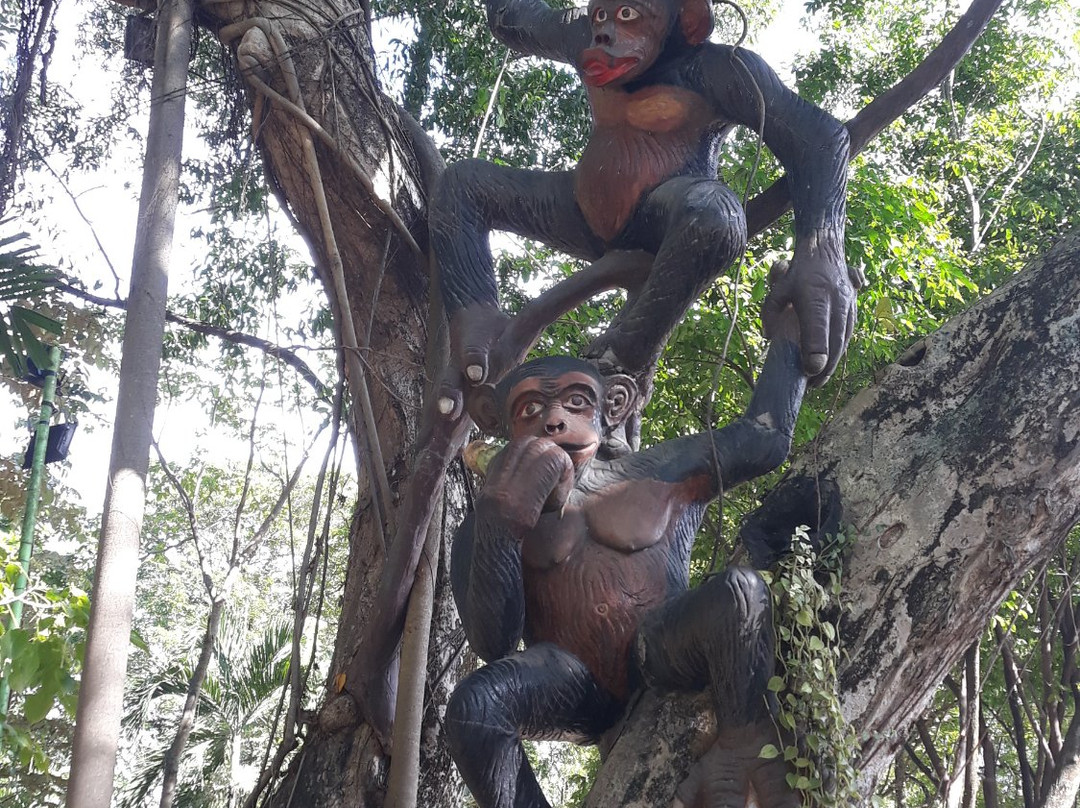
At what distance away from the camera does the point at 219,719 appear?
9547 mm

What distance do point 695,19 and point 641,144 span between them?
0.33 m

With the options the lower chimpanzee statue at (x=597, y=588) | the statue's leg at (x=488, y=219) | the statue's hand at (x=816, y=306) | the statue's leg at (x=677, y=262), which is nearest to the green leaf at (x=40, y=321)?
the statue's leg at (x=488, y=219)

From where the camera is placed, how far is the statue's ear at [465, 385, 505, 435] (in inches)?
89.2

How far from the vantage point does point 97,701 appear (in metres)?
2.14

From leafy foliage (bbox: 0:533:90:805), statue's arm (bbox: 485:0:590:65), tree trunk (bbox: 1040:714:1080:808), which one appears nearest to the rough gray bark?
statue's arm (bbox: 485:0:590:65)

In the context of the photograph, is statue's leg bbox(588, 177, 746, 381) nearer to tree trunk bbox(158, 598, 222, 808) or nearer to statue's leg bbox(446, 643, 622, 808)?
statue's leg bbox(446, 643, 622, 808)

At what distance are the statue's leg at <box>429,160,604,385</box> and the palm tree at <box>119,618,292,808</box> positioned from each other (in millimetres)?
7317

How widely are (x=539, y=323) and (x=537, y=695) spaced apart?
96cm

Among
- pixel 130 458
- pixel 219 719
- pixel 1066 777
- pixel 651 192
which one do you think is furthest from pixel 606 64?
pixel 219 719

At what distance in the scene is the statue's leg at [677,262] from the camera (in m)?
2.25

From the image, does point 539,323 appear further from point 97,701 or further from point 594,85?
point 97,701

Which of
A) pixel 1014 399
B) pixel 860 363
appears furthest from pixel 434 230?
pixel 860 363

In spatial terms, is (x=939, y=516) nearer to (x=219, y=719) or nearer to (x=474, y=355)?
(x=474, y=355)

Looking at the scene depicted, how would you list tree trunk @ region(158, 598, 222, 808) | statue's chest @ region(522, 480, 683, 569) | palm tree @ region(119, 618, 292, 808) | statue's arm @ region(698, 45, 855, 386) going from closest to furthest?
statue's chest @ region(522, 480, 683, 569) → statue's arm @ region(698, 45, 855, 386) → tree trunk @ region(158, 598, 222, 808) → palm tree @ region(119, 618, 292, 808)
